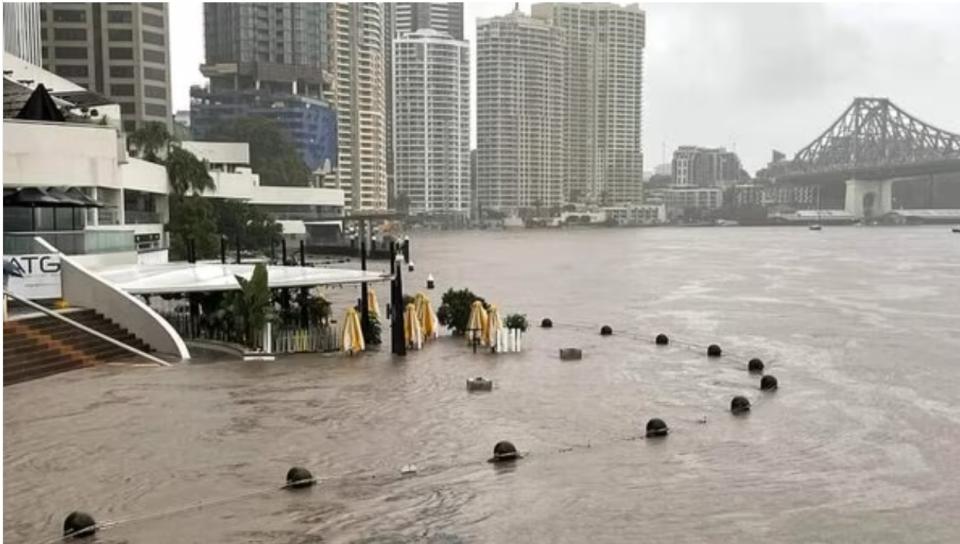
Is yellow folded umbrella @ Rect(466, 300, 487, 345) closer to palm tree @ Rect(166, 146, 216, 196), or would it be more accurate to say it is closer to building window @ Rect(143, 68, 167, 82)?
palm tree @ Rect(166, 146, 216, 196)

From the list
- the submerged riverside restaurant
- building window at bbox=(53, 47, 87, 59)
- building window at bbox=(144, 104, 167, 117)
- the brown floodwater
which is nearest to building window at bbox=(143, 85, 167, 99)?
building window at bbox=(144, 104, 167, 117)

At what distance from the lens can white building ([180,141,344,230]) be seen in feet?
235

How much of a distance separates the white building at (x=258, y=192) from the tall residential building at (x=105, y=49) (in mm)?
9586

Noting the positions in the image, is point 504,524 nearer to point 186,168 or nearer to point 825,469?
point 825,469

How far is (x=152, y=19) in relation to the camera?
3620 inches

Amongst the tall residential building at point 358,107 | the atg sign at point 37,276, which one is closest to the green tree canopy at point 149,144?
the atg sign at point 37,276

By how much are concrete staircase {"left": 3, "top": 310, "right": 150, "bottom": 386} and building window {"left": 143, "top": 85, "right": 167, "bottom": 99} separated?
76.4 meters

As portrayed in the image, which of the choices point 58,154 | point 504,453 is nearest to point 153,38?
point 58,154

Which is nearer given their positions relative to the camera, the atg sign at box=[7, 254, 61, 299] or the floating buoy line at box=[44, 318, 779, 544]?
the floating buoy line at box=[44, 318, 779, 544]

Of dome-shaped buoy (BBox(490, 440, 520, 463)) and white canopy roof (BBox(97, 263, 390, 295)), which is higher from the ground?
white canopy roof (BBox(97, 263, 390, 295))

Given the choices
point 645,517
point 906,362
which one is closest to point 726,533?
point 645,517

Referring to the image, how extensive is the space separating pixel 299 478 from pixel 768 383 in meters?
10.8

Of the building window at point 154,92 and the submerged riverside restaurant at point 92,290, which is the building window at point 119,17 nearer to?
the building window at point 154,92

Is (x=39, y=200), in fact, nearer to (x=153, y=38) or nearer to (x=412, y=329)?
(x=412, y=329)
